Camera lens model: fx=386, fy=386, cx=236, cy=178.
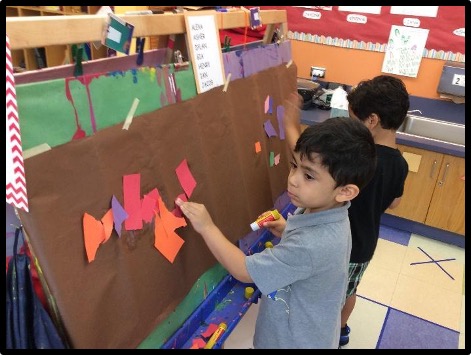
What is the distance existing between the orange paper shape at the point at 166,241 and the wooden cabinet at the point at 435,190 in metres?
2.11

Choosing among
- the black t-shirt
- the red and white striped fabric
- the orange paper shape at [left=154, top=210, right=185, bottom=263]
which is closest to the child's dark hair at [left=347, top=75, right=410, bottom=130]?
the black t-shirt

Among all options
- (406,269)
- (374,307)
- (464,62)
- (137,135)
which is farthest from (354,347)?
(464,62)

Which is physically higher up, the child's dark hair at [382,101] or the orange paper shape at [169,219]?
the child's dark hair at [382,101]

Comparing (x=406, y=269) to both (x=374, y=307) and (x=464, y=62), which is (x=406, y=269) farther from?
(x=464, y=62)

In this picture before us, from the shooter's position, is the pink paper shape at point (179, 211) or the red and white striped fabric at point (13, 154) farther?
the pink paper shape at point (179, 211)

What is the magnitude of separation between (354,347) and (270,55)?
1481 millimetres

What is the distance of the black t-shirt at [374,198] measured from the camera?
144 cm

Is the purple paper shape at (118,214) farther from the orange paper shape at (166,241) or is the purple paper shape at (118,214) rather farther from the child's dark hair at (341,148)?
the child's dark hair at (341,148)

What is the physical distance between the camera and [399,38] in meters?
2.89

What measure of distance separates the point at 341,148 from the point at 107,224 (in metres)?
0.60

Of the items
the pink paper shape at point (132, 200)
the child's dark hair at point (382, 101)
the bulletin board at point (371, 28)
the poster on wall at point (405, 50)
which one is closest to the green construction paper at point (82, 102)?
the pink paper shape at point (132, 200)

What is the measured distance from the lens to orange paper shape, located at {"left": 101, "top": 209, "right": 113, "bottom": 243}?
84 centimetres

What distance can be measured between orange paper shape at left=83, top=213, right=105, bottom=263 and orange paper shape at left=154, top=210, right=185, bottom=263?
17 centimetres

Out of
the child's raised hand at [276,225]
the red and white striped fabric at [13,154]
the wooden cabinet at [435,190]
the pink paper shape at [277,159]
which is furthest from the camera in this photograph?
the wooden cabinet at [435,190]
